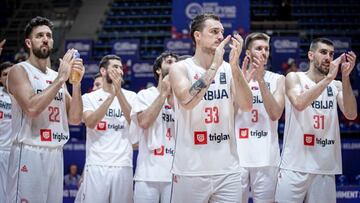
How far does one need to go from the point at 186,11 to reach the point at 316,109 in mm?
9649

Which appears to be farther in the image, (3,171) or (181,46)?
(181,46)

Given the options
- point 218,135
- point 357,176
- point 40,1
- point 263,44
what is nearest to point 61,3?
point 40,1

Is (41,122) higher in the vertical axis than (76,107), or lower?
lower

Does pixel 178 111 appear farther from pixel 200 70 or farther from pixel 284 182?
pixel 284 182

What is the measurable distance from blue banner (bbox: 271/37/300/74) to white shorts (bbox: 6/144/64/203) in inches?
400

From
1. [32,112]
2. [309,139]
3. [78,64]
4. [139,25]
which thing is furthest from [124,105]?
[139,25]

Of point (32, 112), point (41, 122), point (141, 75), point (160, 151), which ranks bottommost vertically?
point (160, 151)

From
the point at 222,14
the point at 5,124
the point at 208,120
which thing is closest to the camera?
the point at 208,120

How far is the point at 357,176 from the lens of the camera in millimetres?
11227

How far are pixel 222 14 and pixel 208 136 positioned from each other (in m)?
10.9

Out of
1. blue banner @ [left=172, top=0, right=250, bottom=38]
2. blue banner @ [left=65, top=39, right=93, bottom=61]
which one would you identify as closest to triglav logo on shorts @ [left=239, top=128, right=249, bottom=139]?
blue banner @ [left=172, top=0, right=250, bottom=38]

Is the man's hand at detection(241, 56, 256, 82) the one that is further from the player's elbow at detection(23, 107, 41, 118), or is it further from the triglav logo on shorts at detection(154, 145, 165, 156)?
the player's elbow at detection(23, 107, 41, 118)

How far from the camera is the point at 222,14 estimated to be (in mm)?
15820

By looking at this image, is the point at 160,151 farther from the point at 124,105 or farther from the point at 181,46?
the point at 181,46
